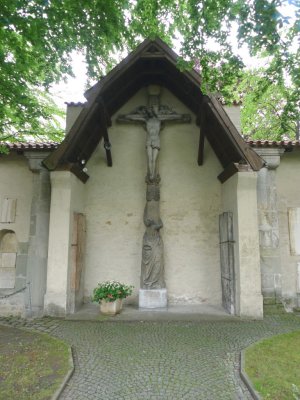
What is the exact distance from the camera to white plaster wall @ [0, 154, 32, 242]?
7.85m

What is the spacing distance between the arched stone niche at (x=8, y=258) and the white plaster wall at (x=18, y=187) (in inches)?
12.7

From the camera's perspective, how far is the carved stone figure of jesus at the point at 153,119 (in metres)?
7.74

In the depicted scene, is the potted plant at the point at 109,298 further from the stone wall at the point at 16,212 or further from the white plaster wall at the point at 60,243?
the stone wall at the point at 16,212

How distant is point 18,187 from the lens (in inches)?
316

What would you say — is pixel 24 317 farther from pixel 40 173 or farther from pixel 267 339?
pixel 267 339

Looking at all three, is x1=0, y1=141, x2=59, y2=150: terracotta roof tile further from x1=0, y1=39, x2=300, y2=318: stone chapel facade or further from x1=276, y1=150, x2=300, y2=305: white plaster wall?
x1=276, y1=150, x2=300, y2=305: white plaster wall

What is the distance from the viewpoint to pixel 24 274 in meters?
7.66

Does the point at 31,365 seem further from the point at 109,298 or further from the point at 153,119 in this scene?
the point at 153,119

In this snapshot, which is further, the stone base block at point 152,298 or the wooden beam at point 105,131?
the wooden beam at point 105,131

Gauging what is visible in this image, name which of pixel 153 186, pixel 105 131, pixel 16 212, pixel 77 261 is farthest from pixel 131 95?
pixel 77 261

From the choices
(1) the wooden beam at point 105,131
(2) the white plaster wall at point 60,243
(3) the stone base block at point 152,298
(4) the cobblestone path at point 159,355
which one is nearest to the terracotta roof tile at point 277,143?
(1) the wooden beam at point 105,131

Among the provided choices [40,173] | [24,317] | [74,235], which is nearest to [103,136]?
[40,173]

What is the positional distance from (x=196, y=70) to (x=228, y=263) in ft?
14.6

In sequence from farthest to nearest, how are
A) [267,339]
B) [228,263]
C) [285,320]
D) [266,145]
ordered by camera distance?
[266,145], [228,263], [285,320], [267,339]
